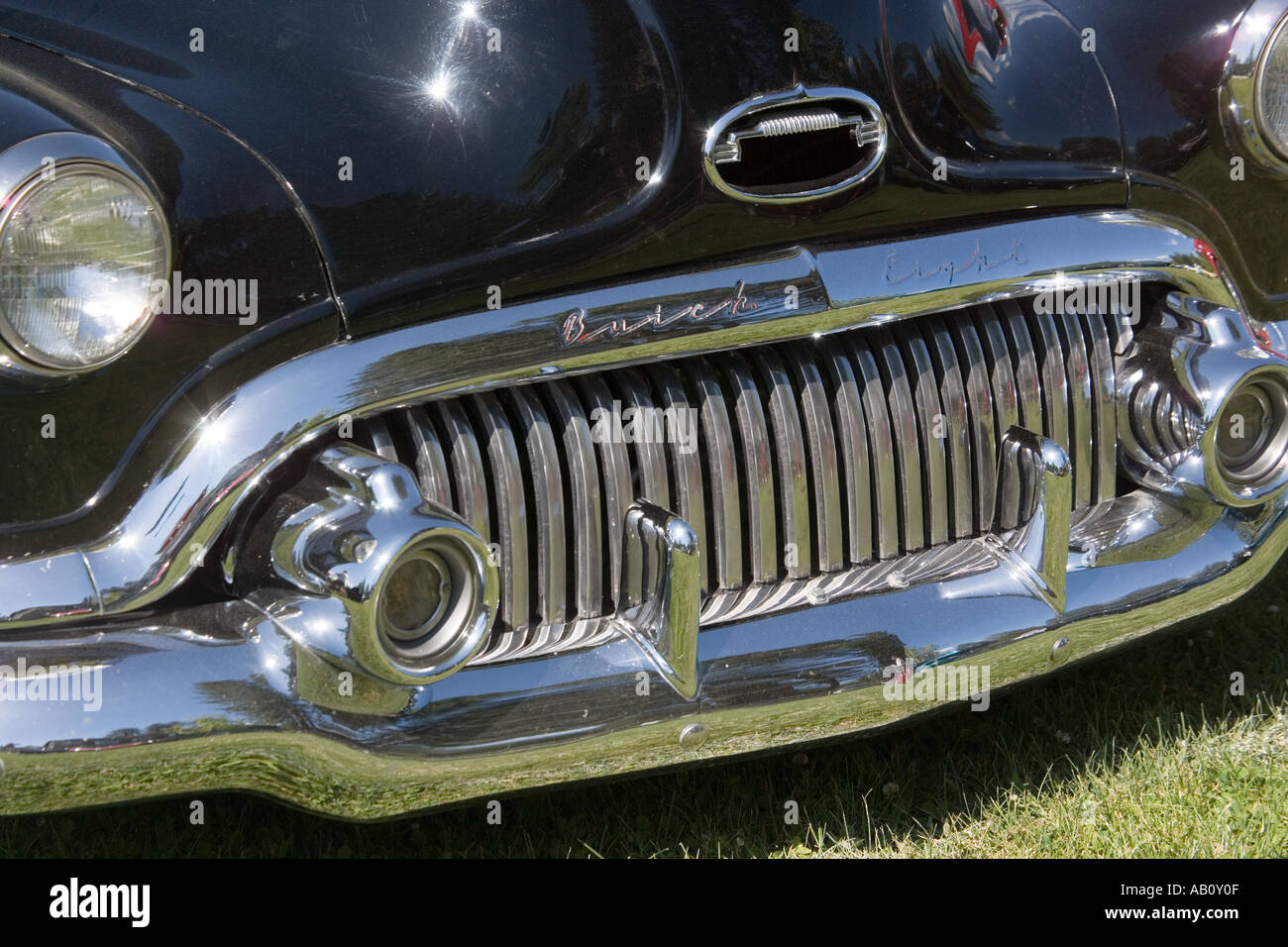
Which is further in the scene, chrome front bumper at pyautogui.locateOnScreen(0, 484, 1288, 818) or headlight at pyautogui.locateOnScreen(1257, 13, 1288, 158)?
headlight at pyautogui.locateOnScreen(1257, 13, 1288, 158)

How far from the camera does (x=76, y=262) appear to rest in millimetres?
1862

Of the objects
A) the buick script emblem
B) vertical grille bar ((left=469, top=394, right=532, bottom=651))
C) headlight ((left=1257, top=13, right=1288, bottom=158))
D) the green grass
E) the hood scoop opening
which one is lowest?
the green grass

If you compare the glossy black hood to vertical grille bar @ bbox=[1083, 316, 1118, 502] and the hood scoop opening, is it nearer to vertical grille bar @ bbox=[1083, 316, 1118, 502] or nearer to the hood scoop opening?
the hood scoop opening

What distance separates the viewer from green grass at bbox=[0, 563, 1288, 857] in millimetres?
2527

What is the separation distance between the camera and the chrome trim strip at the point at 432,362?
197 cm

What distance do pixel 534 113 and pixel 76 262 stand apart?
67cm

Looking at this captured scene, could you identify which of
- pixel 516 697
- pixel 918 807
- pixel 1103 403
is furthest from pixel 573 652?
pixel 1103 403

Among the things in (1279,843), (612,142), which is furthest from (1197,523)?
(612,142)

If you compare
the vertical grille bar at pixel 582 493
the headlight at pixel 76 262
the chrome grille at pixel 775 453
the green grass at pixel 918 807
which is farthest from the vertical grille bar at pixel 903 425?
the headlight at pixel 76 262

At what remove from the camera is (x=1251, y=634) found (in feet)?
10.5

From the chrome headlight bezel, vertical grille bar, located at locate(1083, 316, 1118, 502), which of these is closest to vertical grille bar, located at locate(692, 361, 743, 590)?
vertical grille bar, located at locate(1083, 316, 1118, 502)

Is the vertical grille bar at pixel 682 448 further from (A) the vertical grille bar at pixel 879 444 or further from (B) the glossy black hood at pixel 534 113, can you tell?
(A) the vertical grille bar at pixel 879 444

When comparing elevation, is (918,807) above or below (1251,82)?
below

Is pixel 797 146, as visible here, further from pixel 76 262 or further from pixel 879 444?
pixel 76 262
